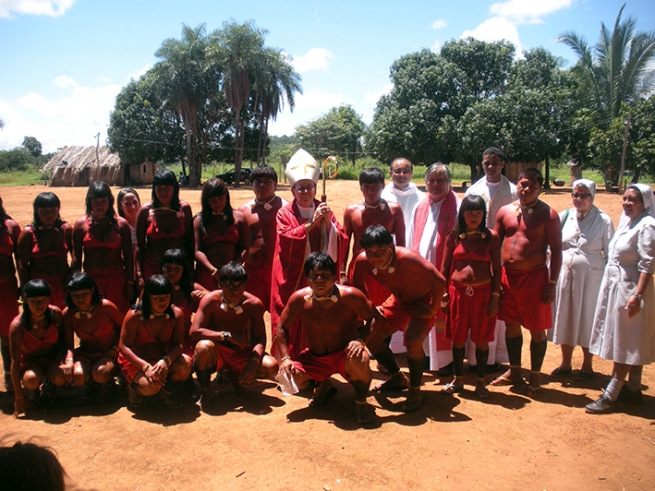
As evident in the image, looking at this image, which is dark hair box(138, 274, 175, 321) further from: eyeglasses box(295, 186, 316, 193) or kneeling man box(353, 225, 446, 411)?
kneeling man box(353, 225, 446, 411)

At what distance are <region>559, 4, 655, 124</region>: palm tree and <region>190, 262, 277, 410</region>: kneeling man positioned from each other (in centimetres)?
2829

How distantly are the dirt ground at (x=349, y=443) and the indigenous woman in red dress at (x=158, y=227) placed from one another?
124 centimetres

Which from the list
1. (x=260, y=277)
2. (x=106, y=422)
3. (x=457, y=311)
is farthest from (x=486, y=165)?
(x=106, y=422)

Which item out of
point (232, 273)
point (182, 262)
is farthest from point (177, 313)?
point (232, 273)

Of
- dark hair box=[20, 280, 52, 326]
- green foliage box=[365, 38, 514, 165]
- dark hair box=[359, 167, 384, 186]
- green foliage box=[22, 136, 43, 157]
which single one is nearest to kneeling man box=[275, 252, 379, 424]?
dark hair box=[359, 167, 384, 186]

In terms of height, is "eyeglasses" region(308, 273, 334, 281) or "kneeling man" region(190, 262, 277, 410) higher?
"eyeglasses" region(308, 273, 334, 281)

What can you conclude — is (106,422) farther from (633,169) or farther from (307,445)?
(633,169)

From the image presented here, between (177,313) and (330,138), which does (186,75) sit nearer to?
(330,138)

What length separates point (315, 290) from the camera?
3.97 metres

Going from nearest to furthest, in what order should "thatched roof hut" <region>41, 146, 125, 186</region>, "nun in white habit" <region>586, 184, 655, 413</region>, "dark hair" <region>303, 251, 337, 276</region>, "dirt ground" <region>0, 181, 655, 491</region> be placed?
"dirt ground" <region>0, 181, 655, 491</region> < "dark hair" <region>303, 251, 337, 276</region> < "nun in white habit" <region>586, 184, 655, 413</region> < "thatched roof hut" <region>41, 146, 125, 186</region>

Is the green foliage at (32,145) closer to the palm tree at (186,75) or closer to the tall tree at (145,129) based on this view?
the tall tree at (145,129)

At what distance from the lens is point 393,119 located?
28.4 metres

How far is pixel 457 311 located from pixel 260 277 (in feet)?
6.25

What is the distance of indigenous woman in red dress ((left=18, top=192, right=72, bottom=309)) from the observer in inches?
179
